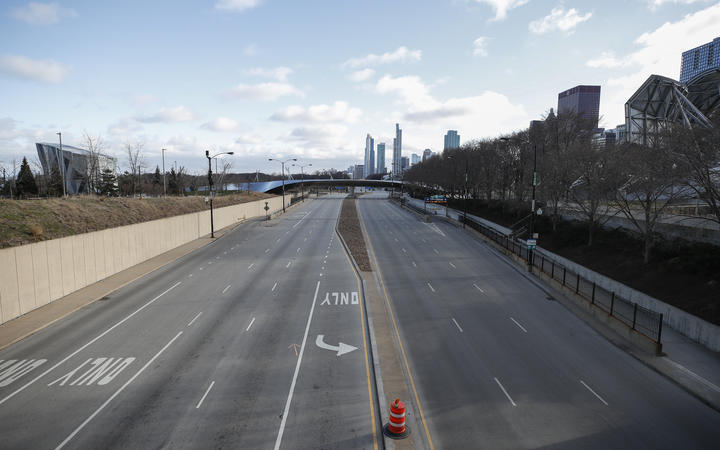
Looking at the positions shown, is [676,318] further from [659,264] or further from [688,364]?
[659,264]

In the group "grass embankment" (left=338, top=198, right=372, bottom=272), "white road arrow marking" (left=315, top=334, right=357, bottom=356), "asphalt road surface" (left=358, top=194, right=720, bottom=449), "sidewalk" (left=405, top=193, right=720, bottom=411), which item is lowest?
"sidewalk" (left=405, top=193, right=720, bottom=411)

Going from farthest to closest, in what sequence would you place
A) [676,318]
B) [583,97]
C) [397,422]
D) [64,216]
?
1. [583,97]
2. [64,216]
3. [676,318]
4. [397,422]

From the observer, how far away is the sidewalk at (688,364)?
39.2 feet

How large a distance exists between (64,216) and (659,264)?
37853 millimetres

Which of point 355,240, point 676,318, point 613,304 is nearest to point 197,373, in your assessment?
point 613,304

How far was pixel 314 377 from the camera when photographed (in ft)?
39.8

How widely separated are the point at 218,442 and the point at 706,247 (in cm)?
2761

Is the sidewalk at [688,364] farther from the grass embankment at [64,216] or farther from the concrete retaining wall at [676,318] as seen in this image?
the grass embankment at [64,216]

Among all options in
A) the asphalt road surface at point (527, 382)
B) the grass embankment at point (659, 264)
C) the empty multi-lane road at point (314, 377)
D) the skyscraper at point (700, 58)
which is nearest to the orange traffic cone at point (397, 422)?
the empty multi-lane road at point (314, 377)

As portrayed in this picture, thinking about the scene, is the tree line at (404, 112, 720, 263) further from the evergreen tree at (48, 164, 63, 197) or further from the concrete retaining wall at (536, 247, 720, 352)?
the evergreen tree at (48, 164, 63, 197)

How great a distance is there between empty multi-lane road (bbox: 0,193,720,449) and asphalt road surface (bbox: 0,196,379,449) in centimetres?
6

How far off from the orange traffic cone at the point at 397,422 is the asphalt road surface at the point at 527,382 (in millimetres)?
600

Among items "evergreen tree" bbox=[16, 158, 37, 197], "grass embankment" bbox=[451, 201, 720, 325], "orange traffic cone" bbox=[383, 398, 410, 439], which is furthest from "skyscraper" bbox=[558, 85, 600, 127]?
"orange traffic cone" bbox=[383, 398, 410, 439]

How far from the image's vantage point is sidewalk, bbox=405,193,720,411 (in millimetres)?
11960
